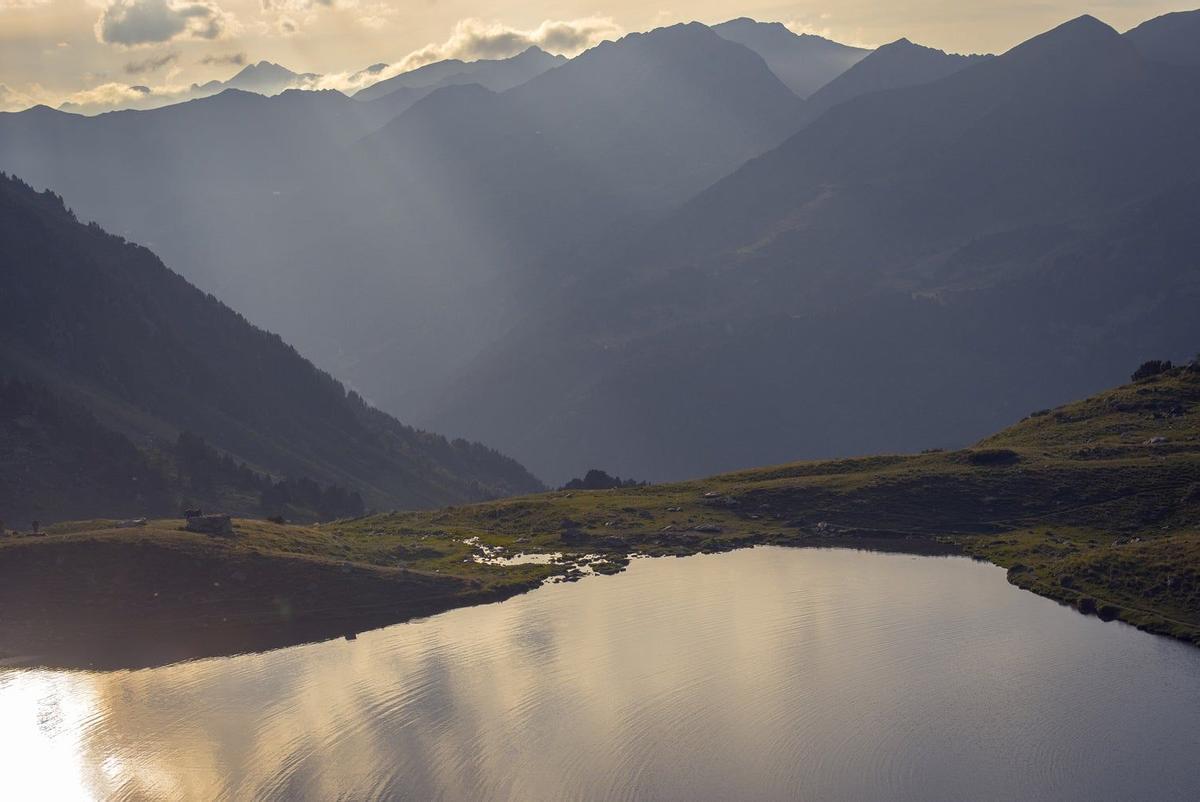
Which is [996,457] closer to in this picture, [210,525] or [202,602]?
[210,525]

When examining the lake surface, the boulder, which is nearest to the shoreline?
the lake surface

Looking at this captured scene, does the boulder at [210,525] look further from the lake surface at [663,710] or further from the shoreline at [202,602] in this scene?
the lake surface at [663,710]

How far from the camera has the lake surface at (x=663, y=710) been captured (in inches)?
2803

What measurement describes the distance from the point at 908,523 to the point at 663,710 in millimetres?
67664

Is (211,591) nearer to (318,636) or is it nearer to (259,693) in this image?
(318,636)

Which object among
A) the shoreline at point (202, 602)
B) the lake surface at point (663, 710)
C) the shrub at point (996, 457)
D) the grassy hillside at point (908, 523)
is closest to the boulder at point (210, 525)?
the grassy hillside at point (908, 523)

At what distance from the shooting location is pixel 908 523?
141 meters

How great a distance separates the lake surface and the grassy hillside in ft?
27.2

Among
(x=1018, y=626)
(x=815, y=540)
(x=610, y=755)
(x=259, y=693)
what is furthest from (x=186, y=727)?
(x=815, y=540)

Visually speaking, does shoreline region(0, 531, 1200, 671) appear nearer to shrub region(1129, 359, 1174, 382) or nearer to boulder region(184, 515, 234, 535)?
boulder region(184, 515, 234, 535)

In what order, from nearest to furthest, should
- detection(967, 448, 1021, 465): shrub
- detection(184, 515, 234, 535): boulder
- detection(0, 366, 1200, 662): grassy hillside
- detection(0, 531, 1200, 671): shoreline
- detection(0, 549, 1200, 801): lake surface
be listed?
1. detection(0, 549, 1200, 801): lake surface
2. detection(0, 531, 1200, 671): shoreline
3. detection(0, 366, 1200, 662): grassy hillside
4. detection(184, 515, 234, 535): boulder
5. detection(967, 448, 1021, 465): shrub

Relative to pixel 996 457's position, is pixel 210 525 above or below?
below

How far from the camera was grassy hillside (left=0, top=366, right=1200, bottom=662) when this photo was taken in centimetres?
11179

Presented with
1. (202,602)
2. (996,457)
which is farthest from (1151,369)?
(202,602)
